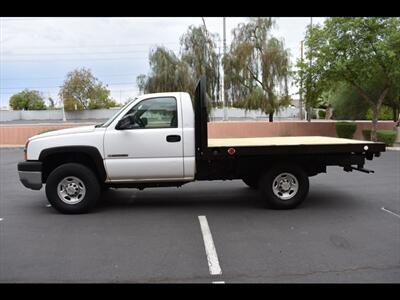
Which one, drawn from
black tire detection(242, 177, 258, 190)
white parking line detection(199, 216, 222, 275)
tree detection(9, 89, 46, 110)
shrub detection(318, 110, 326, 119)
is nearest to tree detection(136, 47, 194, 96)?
black tire detection(242, 177, 258, 190)

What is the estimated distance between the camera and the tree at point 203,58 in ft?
96.4

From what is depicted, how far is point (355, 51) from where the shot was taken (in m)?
19.7

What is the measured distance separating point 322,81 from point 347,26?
310 cm

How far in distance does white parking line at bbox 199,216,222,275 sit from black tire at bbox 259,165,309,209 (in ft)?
4.23

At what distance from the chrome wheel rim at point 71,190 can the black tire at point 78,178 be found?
0.11 feet

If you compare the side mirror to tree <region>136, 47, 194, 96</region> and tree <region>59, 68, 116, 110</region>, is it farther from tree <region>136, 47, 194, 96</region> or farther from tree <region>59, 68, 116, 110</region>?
tree <region>59, 68, 116, 110</region>

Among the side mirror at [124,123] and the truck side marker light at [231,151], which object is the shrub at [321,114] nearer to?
the truck side marker light at [231,151]

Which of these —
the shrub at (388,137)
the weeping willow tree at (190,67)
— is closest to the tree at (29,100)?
the weeping willow tree at (190,67)

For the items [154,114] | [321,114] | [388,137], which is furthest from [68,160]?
[321,114]

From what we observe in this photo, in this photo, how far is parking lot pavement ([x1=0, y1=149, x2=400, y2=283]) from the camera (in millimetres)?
4336

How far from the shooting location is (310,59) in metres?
21.1

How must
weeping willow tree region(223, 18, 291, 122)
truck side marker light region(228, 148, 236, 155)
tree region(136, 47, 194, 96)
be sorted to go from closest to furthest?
truck side marker light region(228, 148, 236, 155) < weeping willow tree region(223, 18, 291, 122) < tree region(136, 47, 194, 96)

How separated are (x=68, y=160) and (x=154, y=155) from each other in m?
1.55

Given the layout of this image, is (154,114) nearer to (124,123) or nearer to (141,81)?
(124,123)
